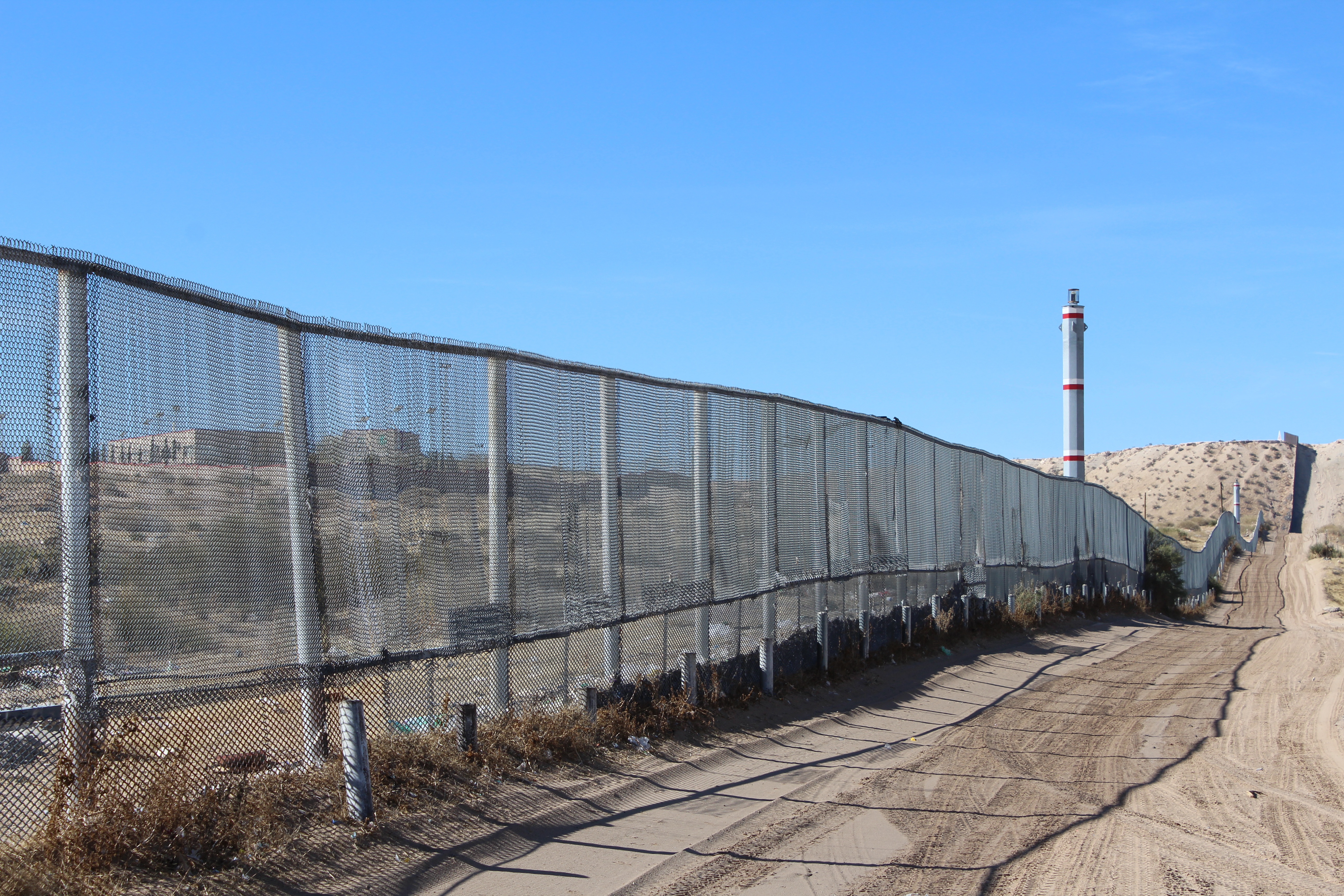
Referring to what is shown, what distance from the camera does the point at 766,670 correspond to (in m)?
10.8

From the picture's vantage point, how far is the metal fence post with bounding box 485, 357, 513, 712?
727 centimetres

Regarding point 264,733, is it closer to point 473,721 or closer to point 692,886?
point 473,721

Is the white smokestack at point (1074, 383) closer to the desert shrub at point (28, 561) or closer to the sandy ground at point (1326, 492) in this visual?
the desert shrub at point (28, 561)

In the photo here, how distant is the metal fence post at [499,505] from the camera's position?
23.9 ft

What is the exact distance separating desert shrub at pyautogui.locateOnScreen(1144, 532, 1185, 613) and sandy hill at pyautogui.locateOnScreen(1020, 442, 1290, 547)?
61768 mm

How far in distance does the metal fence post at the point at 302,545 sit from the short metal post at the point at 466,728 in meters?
1.05

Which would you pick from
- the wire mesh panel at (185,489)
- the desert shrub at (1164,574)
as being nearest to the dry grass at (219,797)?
the wire mesh panel at (185,489)

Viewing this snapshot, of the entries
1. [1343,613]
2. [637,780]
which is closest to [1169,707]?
[637,780]

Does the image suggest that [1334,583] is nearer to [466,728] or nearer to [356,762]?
[466,728]

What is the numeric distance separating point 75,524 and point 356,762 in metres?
1.92

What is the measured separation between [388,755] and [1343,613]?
40955mm

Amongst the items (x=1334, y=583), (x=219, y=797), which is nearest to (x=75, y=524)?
(x=219, y=797)

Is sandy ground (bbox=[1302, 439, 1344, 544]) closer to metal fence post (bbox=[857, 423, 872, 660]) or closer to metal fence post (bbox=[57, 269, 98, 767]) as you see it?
metal fence post (bbox=[857, 423, 872, 660])

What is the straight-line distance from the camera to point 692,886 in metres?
5.57
